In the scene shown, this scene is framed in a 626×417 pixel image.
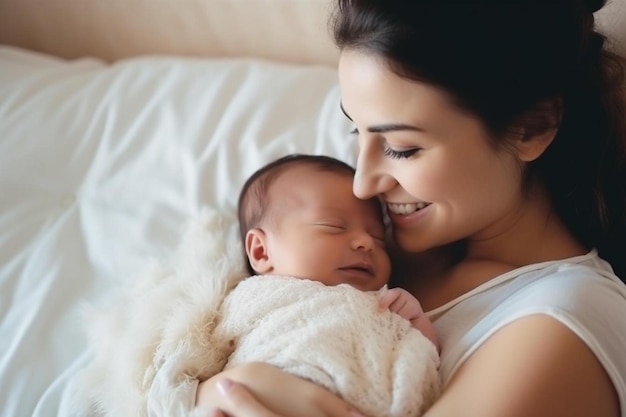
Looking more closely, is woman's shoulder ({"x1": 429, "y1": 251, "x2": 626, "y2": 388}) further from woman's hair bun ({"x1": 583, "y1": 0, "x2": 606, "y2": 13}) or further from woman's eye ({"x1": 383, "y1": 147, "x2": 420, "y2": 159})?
woman's hair bun ({"x1": 583, "y1": 0, "x2": 606, "y2": 13})

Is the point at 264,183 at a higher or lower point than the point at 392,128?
lower

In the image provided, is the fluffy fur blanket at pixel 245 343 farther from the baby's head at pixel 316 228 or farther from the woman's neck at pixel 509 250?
the woman's neck at pixel 509 250

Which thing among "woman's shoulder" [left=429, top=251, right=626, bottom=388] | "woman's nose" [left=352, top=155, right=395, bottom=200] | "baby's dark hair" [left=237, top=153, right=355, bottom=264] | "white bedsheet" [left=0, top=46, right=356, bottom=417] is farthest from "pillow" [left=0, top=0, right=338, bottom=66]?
"woman's shoulder" [left=429, top=251, right=626, bottom=388]

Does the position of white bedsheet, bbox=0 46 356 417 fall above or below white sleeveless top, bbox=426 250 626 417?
below

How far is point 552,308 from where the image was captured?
105cm

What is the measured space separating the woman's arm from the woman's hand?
0.15m

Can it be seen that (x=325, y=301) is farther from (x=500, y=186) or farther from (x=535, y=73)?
(x=535, y=73)

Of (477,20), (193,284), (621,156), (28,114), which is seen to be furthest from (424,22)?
(28,114)

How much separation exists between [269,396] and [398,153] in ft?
1.40

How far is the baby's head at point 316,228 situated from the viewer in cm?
121

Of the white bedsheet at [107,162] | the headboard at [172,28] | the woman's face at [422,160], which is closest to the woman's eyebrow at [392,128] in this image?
the woman's face at [422,160]

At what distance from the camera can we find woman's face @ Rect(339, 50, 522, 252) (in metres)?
1.07

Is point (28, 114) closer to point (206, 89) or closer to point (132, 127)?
point (132, 127)

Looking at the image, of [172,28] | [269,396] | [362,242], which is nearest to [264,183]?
[362,242]
